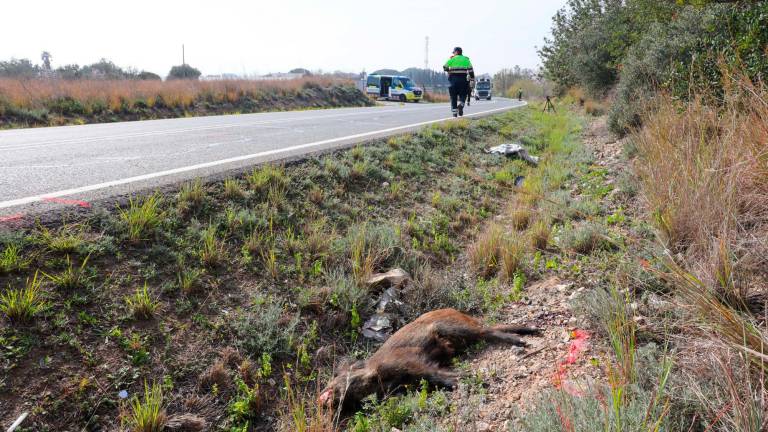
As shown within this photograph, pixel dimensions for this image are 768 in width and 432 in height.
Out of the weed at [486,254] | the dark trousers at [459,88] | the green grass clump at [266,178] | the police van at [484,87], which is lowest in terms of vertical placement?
the weed at [486,254]

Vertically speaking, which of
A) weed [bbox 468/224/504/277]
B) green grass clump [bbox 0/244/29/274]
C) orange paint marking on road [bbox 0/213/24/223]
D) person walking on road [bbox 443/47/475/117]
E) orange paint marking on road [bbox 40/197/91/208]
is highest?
person walking on road [bbox 443/47/475/117]

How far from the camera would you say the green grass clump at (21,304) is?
2.58 m

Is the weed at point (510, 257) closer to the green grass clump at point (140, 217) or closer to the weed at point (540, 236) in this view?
the weed at point (540, 236)

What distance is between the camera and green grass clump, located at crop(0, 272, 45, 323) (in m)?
2.58

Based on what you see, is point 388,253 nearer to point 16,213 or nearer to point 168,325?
point 168,325

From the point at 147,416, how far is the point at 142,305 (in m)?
0.82

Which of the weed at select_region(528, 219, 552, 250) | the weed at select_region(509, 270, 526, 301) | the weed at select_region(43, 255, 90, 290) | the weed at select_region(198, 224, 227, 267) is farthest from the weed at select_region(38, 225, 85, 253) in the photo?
the weed at select_region(528, 219, 552, 250)

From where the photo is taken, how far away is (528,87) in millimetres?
87000

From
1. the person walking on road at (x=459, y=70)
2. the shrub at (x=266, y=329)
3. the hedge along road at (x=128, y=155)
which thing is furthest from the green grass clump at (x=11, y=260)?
the person walking on road at (x=459, y=70)

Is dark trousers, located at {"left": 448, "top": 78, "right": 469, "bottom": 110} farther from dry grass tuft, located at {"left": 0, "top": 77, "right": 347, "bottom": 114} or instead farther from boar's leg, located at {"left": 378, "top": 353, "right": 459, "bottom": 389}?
boar's leg, located at {"left": 378, "top": 353, "right": 459, "bottom": 389}

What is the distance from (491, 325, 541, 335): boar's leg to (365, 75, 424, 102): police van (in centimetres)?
3140

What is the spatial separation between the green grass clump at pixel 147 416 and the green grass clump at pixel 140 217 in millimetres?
1409

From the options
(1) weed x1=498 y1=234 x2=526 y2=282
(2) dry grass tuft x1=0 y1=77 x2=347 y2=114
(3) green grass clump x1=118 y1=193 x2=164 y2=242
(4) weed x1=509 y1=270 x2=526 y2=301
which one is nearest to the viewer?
(3) green grass clump x1=118 y1=193 x2=164 y2=242

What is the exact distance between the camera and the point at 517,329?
122 inches
